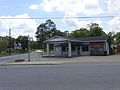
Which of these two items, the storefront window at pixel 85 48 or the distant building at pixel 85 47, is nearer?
the distant building at pixel 85 47

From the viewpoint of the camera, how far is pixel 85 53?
58.1m

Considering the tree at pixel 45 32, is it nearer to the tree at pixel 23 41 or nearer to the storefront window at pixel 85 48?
the tree at pixel 23 41

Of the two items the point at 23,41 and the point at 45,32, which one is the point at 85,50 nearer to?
the point at 45,32

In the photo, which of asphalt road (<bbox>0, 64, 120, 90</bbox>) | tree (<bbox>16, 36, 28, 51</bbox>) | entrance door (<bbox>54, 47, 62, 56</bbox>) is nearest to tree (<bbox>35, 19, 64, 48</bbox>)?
tree (<bbox>16, 36, 28, 51</bbox>)

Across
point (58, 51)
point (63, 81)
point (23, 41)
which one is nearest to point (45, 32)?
point (23, 41)

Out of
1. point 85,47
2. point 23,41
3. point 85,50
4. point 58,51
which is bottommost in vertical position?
point 58,51

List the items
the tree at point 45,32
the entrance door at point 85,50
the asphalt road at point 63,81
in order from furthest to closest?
the tree at point 45,32, the entrance door at point 85,50, the asphalt road at point 63,81

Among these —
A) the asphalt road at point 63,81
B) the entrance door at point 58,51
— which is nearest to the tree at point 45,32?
the entrance door at point 58,51

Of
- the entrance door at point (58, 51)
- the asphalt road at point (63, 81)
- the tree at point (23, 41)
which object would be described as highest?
the tree at point (23, 41)

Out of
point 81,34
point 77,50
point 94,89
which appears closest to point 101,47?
point 77,50

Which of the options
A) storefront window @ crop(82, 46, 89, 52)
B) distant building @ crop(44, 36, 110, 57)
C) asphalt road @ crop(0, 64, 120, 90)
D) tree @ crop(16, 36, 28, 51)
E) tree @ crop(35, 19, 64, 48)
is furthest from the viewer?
tree @ crop(16, 36, 28, 51)

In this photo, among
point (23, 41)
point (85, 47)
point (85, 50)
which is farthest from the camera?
point (23, 41)

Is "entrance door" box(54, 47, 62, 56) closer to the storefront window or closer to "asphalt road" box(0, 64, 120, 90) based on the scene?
the storefront window

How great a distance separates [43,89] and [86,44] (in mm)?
48498
